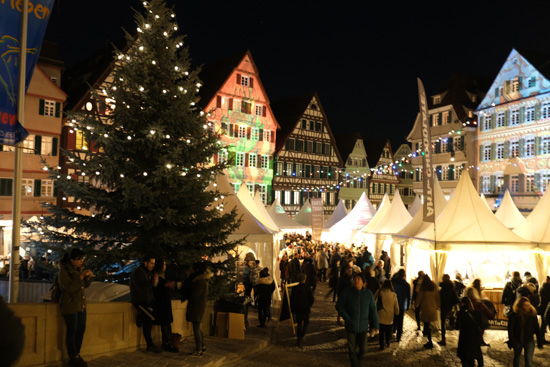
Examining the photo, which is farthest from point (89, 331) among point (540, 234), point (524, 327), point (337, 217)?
point (337, 217)

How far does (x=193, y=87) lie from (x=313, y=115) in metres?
35.5

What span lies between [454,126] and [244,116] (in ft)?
56.3

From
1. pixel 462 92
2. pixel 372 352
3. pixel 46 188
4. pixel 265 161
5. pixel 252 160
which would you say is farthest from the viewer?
pixel 462 92

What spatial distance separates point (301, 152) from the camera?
4519cm

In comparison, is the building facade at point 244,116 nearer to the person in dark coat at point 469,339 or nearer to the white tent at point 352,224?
the white tent at point 352,224

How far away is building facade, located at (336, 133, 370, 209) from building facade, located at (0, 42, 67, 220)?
29153 mm

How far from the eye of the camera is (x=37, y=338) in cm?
633

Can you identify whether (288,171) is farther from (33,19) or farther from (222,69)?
(33,19)

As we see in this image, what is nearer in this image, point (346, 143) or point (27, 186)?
point (27, 186)

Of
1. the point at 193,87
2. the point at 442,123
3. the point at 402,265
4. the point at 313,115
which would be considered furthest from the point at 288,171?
the point at 193,87

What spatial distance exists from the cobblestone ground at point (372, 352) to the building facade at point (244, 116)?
26.9m

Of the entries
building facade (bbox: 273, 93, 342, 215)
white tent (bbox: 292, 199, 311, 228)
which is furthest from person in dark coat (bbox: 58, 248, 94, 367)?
building facade (bbox: 273, 93, 342, 215)

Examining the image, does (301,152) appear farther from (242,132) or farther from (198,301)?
(198,301)

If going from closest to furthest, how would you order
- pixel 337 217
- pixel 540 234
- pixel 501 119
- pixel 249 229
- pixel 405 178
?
pixel 540 234 → pixel 249 229 → pixel 337 217 → pixel 501 119 → pixel 405 178
